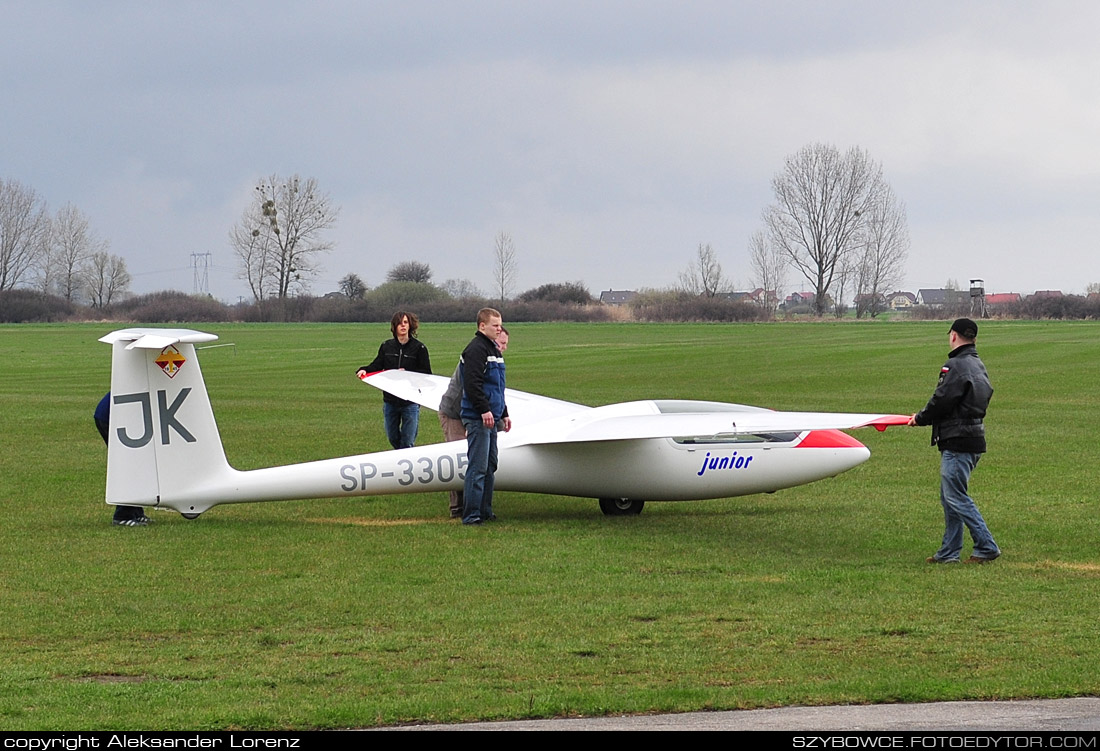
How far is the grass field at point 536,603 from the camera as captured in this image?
6336mm

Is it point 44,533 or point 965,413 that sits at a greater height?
point 965,413

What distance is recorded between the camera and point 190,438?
438 inches

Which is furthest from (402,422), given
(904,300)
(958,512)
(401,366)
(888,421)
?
(904,300)

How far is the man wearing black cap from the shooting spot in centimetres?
955

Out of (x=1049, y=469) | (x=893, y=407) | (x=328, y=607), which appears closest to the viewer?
(x=328, y=607)

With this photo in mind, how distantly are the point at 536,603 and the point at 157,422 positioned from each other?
4.25 meters

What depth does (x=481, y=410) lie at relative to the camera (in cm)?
1134

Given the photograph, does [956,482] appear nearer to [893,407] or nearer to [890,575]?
[890,575]

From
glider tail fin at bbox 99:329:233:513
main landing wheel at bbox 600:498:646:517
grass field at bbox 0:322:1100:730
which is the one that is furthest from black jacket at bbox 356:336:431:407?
glider tail fin at bbox 99:329:233:513

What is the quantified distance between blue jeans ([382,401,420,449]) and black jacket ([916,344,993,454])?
6.56m

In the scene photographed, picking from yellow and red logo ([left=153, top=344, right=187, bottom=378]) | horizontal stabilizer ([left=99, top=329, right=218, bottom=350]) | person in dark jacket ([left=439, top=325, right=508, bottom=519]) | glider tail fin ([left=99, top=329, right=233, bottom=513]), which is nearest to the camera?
horizontal stabilizer ([left=99, top=329, right=218, bottom=350])

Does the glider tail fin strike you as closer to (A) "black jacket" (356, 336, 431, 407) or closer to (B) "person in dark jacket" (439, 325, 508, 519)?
(B) "person in dark jacket" (439, 325, 508, 519)
